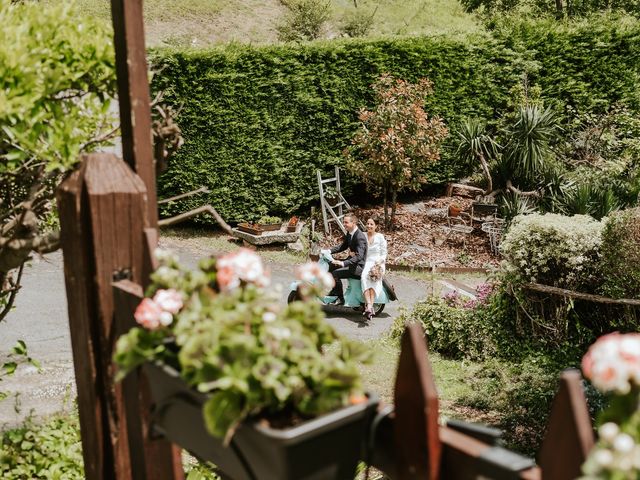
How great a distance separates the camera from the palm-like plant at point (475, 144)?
47.2ft

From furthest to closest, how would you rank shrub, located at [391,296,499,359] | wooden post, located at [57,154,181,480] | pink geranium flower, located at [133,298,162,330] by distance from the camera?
shrub, located at [391,296,499,359] < wooden post, located at [57,154,181,480] < pink geranium flower, located at [133,298,162,330]

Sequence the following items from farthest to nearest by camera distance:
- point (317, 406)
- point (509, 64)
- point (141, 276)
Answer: point (509, 64), point (141, 276), point (317, 406)

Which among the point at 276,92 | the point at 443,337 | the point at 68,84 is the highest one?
the point at 68,84

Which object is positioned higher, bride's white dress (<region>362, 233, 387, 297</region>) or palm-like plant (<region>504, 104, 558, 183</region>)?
palm-like plant (<region>504, 104, 558, 183</region>)

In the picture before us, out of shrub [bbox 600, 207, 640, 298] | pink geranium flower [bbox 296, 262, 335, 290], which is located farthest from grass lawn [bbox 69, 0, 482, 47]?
pink geranium flower [bbox 296, 262, 335, 290]

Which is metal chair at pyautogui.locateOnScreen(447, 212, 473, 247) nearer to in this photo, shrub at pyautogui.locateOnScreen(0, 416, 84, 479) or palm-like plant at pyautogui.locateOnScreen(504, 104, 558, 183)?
palm-like plant at pyautogui.locateOnScreen(504, 104, 558, 183)

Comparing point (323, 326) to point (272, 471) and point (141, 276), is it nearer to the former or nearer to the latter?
point (272, 471)

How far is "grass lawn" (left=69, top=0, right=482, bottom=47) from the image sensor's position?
2414 cm

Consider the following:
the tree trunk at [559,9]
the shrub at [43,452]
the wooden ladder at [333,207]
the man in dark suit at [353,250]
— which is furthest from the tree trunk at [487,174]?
the shrub at [43,452]

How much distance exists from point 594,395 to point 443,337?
99.4 inches

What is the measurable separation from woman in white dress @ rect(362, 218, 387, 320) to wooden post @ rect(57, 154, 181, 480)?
7942 millimetres

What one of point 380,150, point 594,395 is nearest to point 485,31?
point 380,150

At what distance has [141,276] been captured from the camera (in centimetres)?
168

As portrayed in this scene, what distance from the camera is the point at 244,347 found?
1.12 metres
